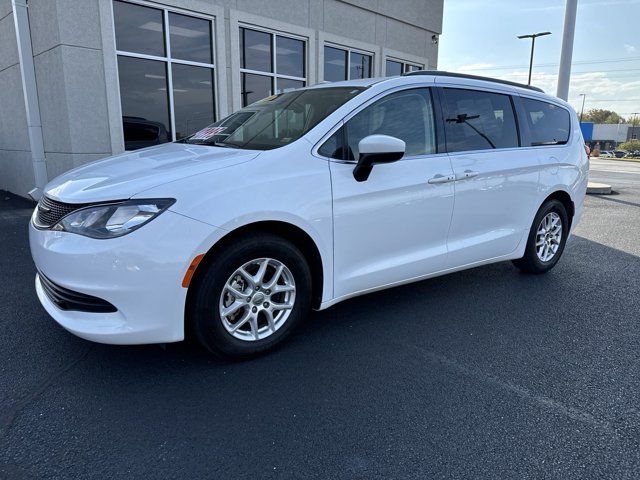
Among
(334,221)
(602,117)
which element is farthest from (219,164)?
(602,117)

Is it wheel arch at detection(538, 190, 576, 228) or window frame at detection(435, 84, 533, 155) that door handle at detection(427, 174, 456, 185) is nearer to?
window frame at detection(435, 84, 533, 155)

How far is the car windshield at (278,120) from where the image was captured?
330cm

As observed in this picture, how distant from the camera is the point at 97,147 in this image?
25.1 feet

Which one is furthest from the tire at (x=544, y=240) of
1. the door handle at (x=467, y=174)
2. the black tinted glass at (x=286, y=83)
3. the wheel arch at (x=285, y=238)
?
the black tinted glass at (x=286, y=83)

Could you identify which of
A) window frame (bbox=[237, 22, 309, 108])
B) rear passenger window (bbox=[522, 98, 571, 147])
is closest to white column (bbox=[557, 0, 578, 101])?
window frame (bbox=[237, 22, 309, 108])

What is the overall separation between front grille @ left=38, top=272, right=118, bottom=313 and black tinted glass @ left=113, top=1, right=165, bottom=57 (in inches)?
250

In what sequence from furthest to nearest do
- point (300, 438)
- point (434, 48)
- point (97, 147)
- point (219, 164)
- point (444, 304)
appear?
point (434, 48) < point (97, 147) < point (444, 304) < point (219, 164) < point (300, 438)

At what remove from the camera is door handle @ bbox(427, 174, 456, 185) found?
3552 millimetres

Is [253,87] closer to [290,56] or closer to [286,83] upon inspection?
[286,83]

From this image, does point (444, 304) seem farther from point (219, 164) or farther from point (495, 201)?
point (219, 164)

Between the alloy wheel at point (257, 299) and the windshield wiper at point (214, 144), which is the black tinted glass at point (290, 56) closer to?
the windshield wiper at point (214, 144)

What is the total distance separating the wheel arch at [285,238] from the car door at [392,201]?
5.1 inches

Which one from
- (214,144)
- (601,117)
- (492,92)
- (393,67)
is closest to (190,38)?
(214,144)

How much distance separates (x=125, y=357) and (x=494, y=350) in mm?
2445
